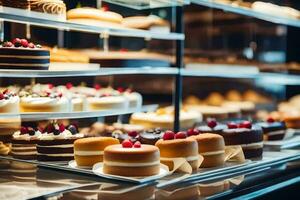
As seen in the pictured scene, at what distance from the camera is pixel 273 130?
3.13 m

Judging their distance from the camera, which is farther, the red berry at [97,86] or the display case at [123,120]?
the red berry at [97,86]

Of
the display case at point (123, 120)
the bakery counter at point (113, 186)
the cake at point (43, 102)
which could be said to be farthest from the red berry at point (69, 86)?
the bakery counter at point (113, 186)

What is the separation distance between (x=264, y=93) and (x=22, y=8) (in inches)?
124

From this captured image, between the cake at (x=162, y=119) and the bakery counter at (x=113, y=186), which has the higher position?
the cake at (x=162, y=119)

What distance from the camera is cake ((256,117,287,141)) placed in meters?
3.11

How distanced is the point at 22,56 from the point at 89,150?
0.51 meters

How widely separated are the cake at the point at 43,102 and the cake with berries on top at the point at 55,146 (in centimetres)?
12

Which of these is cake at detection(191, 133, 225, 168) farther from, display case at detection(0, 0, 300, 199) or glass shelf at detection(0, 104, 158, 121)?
→ glass shelf at detection(0, 104, 158, 121)

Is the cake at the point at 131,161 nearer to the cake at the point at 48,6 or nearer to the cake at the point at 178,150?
the cake at the point at 178,150

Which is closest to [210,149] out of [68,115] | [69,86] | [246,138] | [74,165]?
[246,138]

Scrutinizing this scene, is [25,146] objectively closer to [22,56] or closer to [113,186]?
[22,56]

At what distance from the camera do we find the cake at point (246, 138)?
98.3 inches

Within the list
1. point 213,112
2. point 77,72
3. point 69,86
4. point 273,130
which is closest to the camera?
point 77,72

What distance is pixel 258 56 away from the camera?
4.86 m
